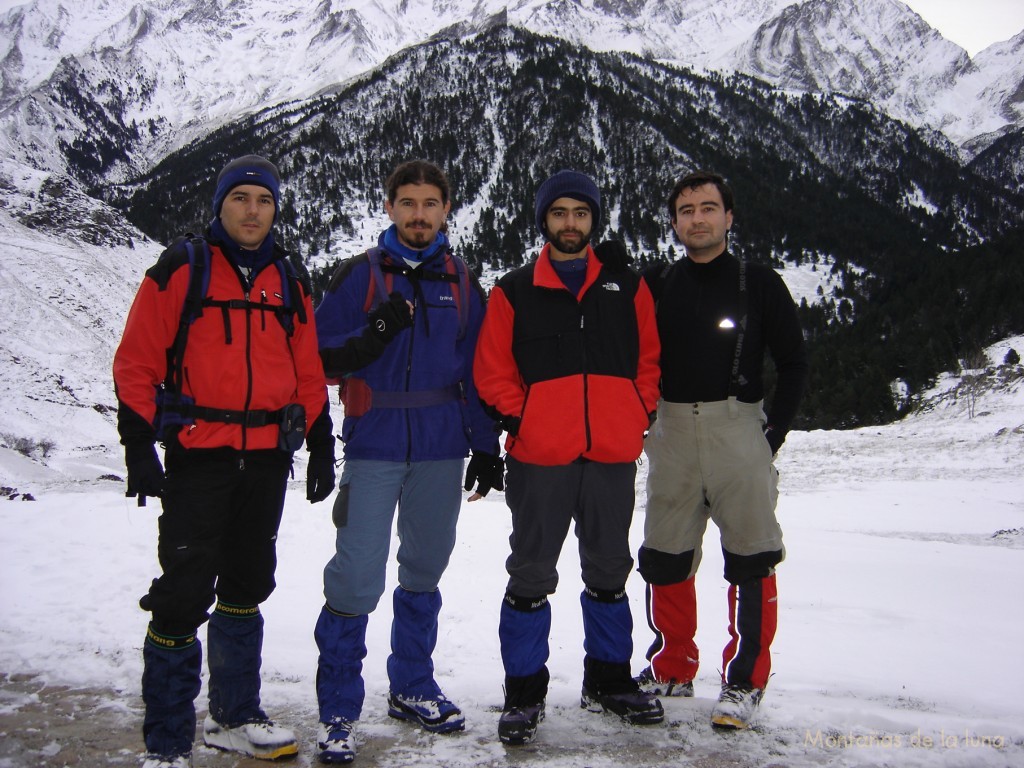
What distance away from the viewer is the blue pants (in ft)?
10.7

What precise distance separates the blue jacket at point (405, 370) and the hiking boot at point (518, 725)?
4.15 feet

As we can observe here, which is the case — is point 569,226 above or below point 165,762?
above

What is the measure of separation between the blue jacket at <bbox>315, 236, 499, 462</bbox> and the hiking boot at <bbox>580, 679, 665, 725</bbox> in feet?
4.53

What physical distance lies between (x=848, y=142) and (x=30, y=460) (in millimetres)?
150019

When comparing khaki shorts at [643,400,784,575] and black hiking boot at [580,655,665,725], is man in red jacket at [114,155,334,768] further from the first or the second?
khaki shorts at [643,400,784,575]

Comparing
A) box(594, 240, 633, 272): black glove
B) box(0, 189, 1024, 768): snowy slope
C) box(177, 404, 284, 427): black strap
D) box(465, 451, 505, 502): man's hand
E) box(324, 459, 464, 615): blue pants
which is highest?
box(594, 240, 633, 272): black glove

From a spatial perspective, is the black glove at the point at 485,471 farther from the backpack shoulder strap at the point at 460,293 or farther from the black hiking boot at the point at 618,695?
the black hiking boot at the point at 618,695

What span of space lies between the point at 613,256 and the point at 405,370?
1.22 m

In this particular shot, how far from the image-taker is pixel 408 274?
348cm

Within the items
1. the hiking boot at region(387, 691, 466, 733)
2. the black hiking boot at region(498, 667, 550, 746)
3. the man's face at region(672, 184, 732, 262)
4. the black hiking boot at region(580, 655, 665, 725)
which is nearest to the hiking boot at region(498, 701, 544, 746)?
the black hiking boot at region(498, 667, 550, 746)

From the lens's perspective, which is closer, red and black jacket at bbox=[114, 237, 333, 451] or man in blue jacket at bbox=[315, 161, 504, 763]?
red and black jacket at bbox=[114, 237, 333, 451]

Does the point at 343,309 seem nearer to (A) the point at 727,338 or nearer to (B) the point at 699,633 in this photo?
(A) the point at 727,338

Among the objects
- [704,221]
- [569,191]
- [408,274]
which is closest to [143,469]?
[408,274]

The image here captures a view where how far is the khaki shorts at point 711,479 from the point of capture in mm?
3451
